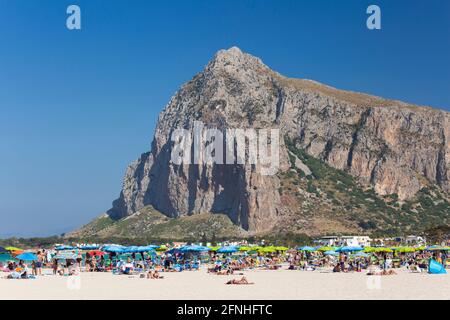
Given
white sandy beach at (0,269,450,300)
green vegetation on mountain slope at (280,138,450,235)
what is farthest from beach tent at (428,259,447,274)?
green vegetation on mountain slope at (280,138,450,235)

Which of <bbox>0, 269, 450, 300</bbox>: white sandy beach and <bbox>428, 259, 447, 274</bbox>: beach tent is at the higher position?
<bbox>0, 269, 450, 300</bbox>: white sandy beach

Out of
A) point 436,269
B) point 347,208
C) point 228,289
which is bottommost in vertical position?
point 347,208

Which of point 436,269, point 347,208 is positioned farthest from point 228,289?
point 347,208

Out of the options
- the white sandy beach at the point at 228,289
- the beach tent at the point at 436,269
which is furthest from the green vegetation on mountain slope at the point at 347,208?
the white sandy beach at the point at 228,289

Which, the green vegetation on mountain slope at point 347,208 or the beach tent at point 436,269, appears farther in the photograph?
the green vegetation on mountain slope at point 347,208

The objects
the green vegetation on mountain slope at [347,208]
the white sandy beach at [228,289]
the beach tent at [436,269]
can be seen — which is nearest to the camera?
the white sandy beach at [228,289]

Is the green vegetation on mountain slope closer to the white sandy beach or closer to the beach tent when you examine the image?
the beach tent

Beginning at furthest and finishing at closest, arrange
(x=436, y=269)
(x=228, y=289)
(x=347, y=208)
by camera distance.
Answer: (x=347, y=208) → (x=436, y=269) → (x=228, y=289)

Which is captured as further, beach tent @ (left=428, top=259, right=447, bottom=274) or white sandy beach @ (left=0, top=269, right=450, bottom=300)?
beach tent @ (left=428, top=259, right=447, bottom=274)

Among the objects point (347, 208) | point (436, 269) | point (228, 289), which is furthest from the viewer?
point (347, 208)

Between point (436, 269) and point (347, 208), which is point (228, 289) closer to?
point (436, 269)

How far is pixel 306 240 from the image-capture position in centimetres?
13688

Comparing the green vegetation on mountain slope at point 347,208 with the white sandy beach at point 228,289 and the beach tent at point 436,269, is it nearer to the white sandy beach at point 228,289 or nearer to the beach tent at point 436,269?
the beach tent at point 436,269

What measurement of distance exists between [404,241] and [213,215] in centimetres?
5648
